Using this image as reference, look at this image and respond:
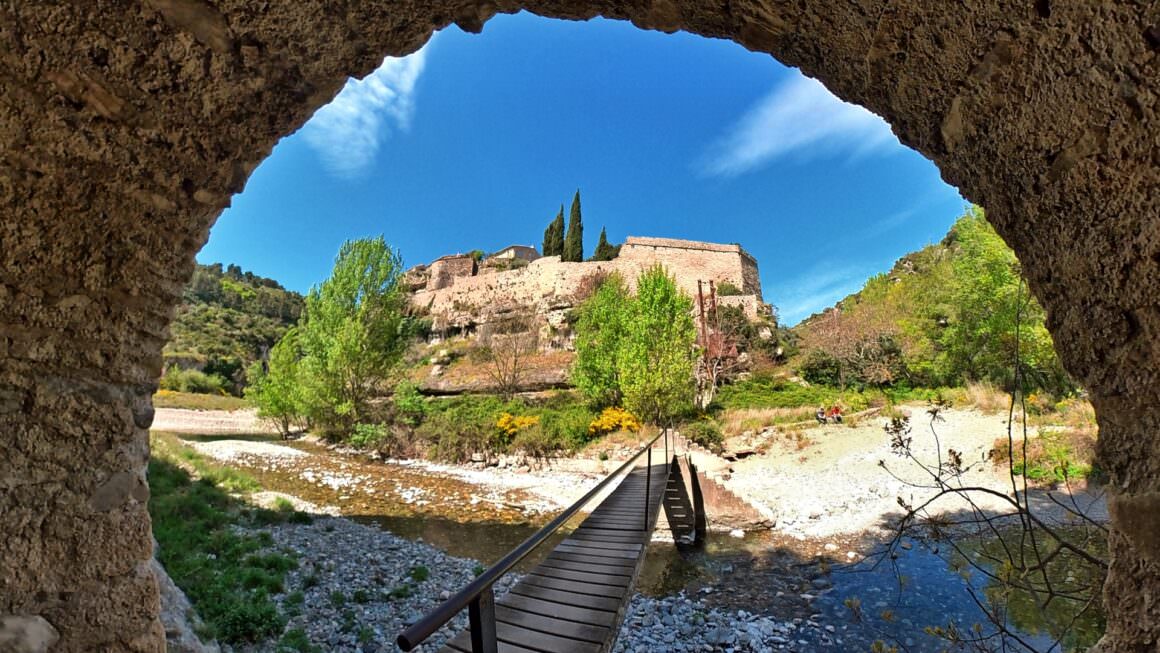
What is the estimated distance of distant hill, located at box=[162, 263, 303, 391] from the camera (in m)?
39.0

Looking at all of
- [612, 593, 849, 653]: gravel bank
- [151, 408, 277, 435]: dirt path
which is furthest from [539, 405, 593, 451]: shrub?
[151, 408, 277, 435]: dirt path

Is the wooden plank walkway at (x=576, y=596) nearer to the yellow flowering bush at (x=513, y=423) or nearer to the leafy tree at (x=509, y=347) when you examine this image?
the yellow flowering bush at (x=513, y=423)

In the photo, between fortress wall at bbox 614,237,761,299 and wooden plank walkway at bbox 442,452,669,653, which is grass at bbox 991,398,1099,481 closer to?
wooden plank walkway at bbox 442,452,669,653

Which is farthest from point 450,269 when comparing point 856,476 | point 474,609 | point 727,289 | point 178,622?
point 474,609

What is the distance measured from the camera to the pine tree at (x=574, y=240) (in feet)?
115

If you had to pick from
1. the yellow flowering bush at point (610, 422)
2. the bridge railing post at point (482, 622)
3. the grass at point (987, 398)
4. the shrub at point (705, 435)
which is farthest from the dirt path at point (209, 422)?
the grass at point (987, 398)

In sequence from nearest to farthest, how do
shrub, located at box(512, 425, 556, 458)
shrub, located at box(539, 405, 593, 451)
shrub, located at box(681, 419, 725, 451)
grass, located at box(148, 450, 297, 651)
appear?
grass, located at box(148, 450, 297, 651), shrub, located at box(681, 419, 725, 451), shrub, located at box(512, 425, 556, 458), shrub, located at box(539, 405, 593, 451)

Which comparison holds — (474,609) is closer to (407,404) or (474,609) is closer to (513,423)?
(513,423)

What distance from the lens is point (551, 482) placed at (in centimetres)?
1315

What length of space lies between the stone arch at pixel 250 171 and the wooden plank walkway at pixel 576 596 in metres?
1.95

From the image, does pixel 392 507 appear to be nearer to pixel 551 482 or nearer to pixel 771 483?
pixel 551 482

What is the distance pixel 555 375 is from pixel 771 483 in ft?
44.0

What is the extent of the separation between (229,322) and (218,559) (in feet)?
170

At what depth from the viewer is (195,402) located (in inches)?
1210
